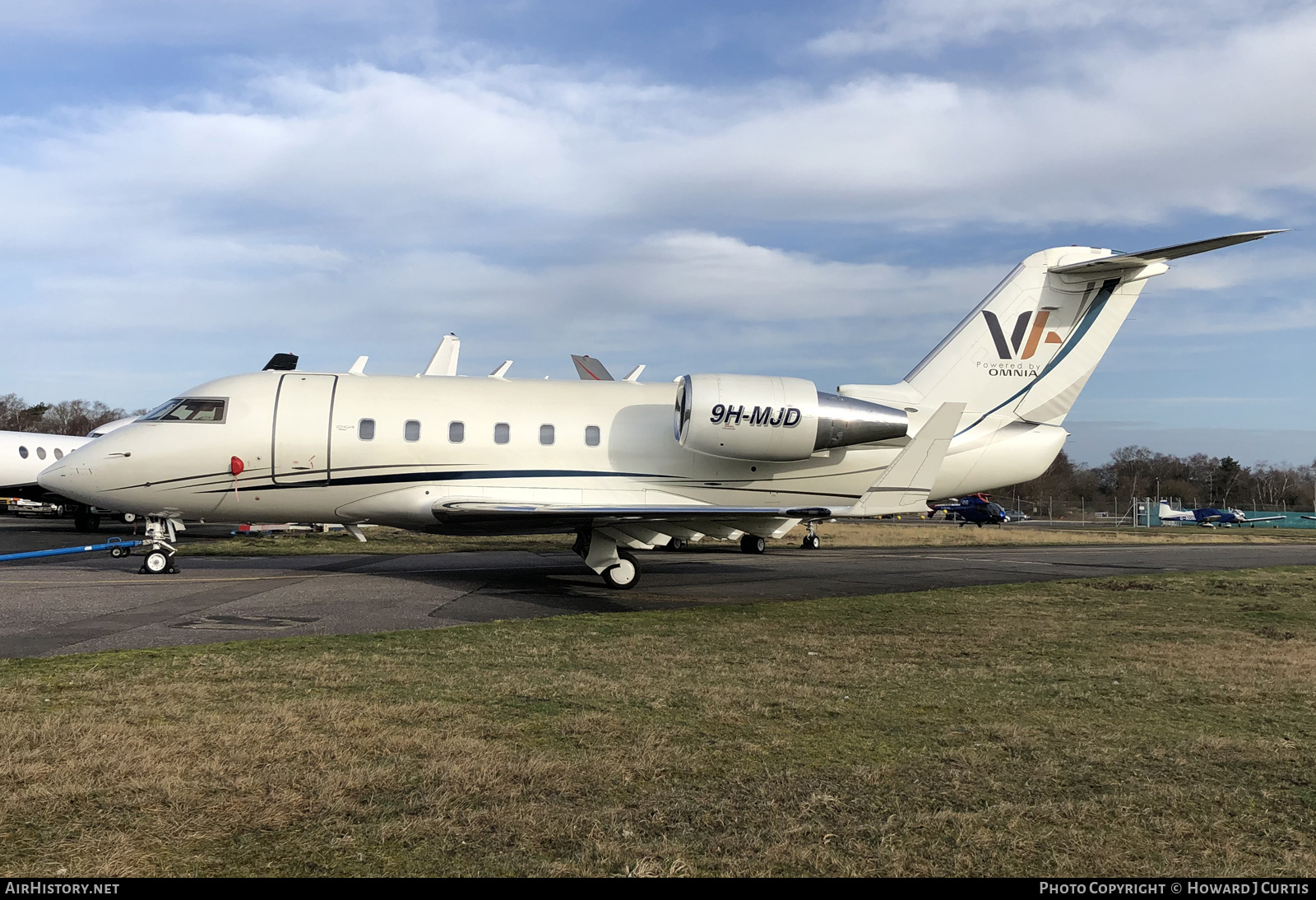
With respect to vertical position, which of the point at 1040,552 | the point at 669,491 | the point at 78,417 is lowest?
the point at 1040,552

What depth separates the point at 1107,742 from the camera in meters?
6.09

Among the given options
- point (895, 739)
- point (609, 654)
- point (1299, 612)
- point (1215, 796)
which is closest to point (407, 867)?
point (895, 739)

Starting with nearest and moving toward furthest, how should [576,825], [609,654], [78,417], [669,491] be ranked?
[576,825] < [609,654] < [669,491] < [78,417]

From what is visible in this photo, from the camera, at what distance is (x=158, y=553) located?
1688cm

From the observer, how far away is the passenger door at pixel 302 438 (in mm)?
15922

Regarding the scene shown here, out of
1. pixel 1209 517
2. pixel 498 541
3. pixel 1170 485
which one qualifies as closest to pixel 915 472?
pixel 498 541

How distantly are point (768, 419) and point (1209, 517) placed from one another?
85321 millimetres

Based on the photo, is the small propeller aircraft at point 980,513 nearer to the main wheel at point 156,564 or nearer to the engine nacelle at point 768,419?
the engine nacelle at point 768,419

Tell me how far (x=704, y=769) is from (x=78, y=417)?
447ft

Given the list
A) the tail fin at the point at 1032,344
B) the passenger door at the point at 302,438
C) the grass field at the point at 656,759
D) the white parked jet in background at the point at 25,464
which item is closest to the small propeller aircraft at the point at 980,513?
the tail fin at the point at 1032,344

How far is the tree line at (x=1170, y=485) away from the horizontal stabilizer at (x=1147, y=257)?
10167 centimetres

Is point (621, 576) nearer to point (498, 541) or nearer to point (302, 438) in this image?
point (302, 438)

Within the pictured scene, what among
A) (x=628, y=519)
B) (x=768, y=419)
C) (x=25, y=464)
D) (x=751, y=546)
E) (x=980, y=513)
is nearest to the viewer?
(x=628, y=519)

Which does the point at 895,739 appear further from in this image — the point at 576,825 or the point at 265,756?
the point at 265,756
